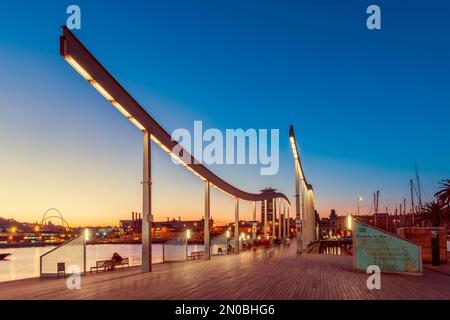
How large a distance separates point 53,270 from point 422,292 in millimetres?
14006

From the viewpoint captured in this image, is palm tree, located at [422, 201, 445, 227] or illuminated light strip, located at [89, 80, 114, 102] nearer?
illuminated light strip, located at [89, 80, 114, 102]

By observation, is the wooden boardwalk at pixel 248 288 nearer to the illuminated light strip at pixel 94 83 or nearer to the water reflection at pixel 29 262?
the illuminated light strip at pixel 94 83

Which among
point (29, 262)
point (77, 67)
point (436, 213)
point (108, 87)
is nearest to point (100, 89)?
point (108, 87)

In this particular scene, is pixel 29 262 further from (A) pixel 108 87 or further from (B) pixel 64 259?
(A) pixel 108 87

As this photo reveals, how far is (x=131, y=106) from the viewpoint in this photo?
1881cm

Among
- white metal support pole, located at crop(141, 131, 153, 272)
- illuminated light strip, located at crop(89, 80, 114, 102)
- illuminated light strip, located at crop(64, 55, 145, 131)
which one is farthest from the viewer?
white metal support pole, located at crop(141, 131, 153, 272)

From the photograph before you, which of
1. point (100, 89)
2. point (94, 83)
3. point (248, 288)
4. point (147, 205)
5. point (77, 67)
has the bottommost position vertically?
point (248, 288)

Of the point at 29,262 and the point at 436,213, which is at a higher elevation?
the point at 436,213

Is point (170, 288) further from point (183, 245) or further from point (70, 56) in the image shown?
point (183, 245)

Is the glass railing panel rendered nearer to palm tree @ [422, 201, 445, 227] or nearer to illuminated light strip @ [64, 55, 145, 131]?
illuminated light strip @ [64, 55, 145, 131]

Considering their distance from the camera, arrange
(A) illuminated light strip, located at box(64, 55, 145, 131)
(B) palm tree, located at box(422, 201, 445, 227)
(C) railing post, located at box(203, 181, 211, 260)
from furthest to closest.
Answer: (B) palm tree, located at box(422, 201, 445, 227), (C) railing post, located at box(203, 181, 211, 260), (A) illuminated light strip, located at box(64, 55, 145, 131)

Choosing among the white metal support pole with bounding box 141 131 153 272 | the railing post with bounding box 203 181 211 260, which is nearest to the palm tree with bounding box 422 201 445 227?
the railing post with bounding box 203 181 211 260

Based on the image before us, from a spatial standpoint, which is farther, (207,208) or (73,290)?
(207,208)
